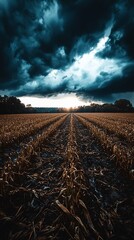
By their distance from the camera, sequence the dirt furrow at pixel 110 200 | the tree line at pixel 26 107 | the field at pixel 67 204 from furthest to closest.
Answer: the tree line at pixel 26 107
the dirt furrow at pixel 110 200
the field at pixel 67 204

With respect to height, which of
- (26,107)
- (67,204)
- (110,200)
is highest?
(26,107)

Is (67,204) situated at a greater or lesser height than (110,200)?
greater

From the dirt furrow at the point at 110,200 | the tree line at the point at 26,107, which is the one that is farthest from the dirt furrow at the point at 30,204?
the tree line at the point at 26,107

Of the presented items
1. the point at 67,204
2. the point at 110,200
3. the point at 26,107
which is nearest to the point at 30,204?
the point at 67,204

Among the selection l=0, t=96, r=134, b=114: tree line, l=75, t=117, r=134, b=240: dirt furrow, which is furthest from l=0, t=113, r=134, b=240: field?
l=0, t=96, r=134, b=114: tree line

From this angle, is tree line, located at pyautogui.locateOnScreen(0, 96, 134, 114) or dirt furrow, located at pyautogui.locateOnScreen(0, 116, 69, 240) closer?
dirt furrow, located at pyautogui.locateOnScreen(0, 116, 69, 240)

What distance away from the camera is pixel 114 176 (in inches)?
202

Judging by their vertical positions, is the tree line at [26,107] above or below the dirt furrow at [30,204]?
above

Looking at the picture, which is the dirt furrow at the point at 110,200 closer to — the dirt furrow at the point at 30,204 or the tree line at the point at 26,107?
the dirt furrow at the point at 30,204

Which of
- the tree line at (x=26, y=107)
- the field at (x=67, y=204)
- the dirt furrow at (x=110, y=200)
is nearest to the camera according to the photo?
the field at (x=67, y=204)

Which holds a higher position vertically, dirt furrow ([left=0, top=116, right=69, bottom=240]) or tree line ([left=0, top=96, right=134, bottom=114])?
tree line ([left=0, top=96, right=134, bottom=114])

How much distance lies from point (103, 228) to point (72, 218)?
0.64 m

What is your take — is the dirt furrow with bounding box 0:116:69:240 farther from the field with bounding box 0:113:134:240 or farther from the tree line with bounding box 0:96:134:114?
the tree line with bounding box 0:96:134:114

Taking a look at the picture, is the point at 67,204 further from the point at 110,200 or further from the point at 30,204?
the point at 110,200
